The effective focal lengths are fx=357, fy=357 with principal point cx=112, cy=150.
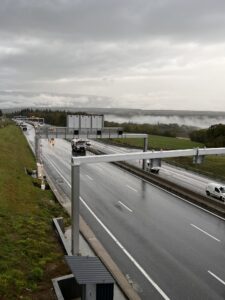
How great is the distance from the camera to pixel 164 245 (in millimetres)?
19812

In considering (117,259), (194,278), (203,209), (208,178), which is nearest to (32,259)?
(117,259)

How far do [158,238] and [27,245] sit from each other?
798 cm

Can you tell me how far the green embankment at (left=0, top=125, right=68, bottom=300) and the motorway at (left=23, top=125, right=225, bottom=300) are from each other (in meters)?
3.09

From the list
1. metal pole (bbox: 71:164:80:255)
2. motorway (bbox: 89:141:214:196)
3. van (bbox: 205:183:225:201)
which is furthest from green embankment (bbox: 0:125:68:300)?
motorway (bbox: 89:141:214:196)

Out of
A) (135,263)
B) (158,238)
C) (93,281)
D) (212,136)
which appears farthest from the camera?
(212,136)

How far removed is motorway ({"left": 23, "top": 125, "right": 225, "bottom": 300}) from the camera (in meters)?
15.3

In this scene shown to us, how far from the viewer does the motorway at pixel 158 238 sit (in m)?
15.3

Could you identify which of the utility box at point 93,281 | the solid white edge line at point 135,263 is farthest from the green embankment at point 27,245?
the solid white edge line at point 135,263

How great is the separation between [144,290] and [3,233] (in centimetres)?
732

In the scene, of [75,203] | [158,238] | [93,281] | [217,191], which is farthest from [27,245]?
[217,191]

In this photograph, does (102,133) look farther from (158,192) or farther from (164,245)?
(164,245)

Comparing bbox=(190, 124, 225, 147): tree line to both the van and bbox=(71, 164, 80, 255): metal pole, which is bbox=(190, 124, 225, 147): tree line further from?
bbox=(71, 164, 80, 255): metal pole

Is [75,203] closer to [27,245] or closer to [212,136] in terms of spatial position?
[27,245]

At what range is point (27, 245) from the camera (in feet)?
54.3
